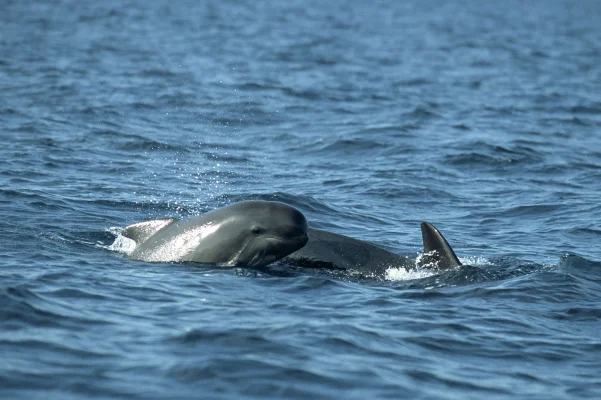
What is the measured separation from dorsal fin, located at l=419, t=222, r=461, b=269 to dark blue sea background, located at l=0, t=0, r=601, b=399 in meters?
0.16

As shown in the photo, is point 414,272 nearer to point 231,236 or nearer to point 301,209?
point 231,236

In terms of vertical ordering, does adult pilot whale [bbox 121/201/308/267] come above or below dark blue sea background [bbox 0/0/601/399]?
above

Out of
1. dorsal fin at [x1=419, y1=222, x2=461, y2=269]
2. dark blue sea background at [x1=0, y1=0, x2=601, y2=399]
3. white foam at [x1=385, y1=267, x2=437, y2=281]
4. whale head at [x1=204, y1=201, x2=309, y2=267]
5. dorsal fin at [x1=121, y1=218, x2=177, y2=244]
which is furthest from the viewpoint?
dorsal fin at [x1=121, y1=218, x2=177, y2=244]

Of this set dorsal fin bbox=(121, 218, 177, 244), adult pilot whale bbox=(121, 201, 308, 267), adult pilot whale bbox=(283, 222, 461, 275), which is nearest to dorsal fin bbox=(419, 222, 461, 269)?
adult pilot whale bbox=(283, 222, 461, 275)

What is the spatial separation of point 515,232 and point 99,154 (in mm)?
9580

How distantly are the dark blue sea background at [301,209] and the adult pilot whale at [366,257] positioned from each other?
198mm

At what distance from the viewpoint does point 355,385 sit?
10117 mm

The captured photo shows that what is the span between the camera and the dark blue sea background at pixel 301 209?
1055 centimetres

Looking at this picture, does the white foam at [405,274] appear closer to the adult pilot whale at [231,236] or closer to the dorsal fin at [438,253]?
the dorsal fin at [438,253]

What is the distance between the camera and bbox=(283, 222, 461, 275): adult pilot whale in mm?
14703

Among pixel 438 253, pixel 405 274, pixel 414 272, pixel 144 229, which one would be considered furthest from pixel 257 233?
pixel 438 253

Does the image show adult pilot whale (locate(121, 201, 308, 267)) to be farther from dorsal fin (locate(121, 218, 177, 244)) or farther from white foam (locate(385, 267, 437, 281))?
white foam (locate(385, 267, 437, 281))

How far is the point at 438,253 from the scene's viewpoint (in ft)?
48.3

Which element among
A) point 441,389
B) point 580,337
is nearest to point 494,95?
point 580,337
